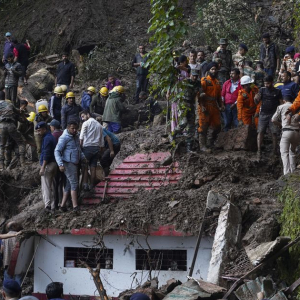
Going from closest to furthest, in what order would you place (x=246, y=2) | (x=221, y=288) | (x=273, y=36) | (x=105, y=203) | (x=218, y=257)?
(x=221, y=288), (x=218, y=257), (x=105, y=203), (x=273, y=36), (x=246, y=2)

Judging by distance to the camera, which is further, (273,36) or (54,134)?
(273,36)

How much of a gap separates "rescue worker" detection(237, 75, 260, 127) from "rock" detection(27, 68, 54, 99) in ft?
35.8

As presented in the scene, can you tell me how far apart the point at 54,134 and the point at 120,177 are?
187 cm

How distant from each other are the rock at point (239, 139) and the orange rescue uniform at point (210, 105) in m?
0.40

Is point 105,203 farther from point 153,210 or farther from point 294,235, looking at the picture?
point 294,235

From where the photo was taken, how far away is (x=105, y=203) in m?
16.1

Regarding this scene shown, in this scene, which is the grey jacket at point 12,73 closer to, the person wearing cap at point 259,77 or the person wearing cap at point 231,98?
the person wearing cap at point 231,98

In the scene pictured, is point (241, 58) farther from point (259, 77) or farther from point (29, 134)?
point (29, 134)

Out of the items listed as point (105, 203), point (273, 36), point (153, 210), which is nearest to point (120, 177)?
point (105, 203)

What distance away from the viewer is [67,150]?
625 inches

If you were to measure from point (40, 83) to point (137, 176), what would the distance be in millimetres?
11038

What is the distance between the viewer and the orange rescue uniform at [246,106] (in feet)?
56.4

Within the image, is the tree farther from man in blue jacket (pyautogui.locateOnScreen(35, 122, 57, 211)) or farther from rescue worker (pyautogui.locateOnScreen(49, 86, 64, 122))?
rescue worker (pyautogui.locateOnScreen(49, 86, 64, 122))

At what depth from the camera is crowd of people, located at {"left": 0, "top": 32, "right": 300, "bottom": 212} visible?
625 inches
